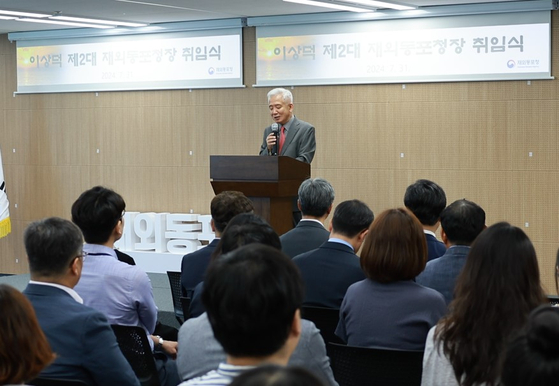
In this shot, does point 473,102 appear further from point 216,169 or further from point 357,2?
point 216,169

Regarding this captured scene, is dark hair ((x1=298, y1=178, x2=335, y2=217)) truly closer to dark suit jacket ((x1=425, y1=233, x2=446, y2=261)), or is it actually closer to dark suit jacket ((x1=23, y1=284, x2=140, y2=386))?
dark suit jacket ((x1=425, y1=233, x2=446, y2=261))

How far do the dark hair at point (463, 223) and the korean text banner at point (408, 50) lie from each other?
4467 mm

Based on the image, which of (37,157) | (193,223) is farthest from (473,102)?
(37,157)

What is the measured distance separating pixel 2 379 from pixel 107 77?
860cm

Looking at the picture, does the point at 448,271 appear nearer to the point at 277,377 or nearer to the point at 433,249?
the point at 433,249

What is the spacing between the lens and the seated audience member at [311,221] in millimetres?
4688

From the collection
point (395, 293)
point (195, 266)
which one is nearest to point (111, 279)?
point (195, 266)

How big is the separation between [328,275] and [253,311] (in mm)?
2238

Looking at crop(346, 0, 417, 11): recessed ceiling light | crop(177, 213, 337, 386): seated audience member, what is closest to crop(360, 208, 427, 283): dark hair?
crop(177, 213, 337, 386): seated audience member

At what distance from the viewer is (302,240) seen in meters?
4.69

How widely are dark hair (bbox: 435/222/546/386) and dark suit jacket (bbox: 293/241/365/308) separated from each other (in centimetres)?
138

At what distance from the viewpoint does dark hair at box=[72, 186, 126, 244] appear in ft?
12.8

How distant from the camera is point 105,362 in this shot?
9.00ft

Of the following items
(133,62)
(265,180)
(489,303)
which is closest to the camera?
(489,303)
